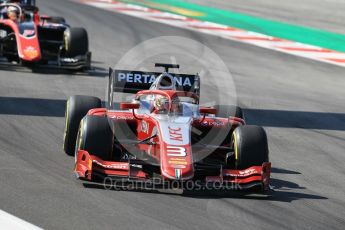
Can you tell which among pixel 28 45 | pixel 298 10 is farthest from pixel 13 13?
pixel 298 10

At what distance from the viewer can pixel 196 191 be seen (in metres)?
10.5

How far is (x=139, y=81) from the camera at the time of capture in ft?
40.5

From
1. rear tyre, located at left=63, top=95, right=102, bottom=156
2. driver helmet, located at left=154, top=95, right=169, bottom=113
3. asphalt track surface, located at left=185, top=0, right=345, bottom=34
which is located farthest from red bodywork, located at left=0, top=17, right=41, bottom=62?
asphalt track surface, located at left=185, top=0, right=345, bottom=34

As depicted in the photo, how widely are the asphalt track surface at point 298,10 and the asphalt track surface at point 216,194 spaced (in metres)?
6.31

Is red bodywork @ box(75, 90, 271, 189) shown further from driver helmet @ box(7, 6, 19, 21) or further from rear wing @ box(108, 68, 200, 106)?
driver helmet @ box(7, 6, 19, 21)

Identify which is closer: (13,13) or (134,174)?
(134,174)

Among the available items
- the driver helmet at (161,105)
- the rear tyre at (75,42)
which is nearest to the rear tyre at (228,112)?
the driver helmet at (161,105)

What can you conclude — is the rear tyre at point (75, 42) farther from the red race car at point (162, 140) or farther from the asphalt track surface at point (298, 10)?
the asphalt track surface at point (298, 10)

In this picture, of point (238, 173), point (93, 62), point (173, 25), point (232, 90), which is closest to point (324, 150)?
point (238, 173)

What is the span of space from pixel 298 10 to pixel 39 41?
14375 mm

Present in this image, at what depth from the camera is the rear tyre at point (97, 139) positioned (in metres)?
10.6

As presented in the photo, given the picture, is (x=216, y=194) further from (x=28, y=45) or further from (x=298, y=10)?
(x=298, y=10)

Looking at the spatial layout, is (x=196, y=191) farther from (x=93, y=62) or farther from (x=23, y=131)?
(x=93, y=62)

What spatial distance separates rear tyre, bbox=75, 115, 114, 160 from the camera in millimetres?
10641
